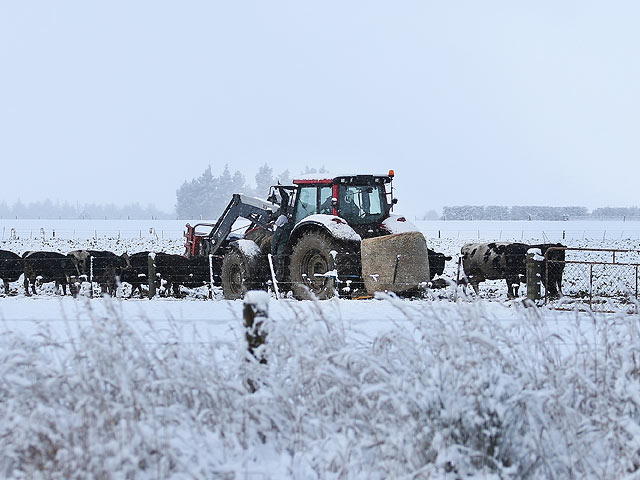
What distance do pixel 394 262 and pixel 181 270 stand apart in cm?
640

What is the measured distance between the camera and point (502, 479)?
4375mm

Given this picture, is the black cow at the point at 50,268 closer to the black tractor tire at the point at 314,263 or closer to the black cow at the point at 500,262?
the black tractor tire at the point at 314,263

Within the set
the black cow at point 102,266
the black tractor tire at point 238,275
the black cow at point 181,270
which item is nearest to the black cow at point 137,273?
the black cow at point 102,266

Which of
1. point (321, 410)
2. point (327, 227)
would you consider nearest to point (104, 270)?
point (327, 227)

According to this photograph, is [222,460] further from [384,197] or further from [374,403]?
[384,197]

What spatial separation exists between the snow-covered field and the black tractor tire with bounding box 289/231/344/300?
264 inches

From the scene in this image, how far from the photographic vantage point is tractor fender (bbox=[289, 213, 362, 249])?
1152 cm

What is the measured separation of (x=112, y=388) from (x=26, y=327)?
4.41 m

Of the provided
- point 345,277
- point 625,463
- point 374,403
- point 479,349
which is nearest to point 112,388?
point 374,403

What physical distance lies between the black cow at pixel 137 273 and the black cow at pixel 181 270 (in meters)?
0.53

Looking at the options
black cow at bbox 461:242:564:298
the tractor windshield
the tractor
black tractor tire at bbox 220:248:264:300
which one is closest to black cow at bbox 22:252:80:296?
black tractor tire at bbox 220:248:264:300

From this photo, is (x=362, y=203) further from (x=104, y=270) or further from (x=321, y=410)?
(x=321, y=410)

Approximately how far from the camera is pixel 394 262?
11.5 metres

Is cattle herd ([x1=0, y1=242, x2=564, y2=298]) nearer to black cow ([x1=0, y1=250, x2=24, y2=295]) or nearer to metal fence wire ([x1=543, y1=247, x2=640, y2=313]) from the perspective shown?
black cow ([x1=0, y1=250, x2=24, y2=295])
